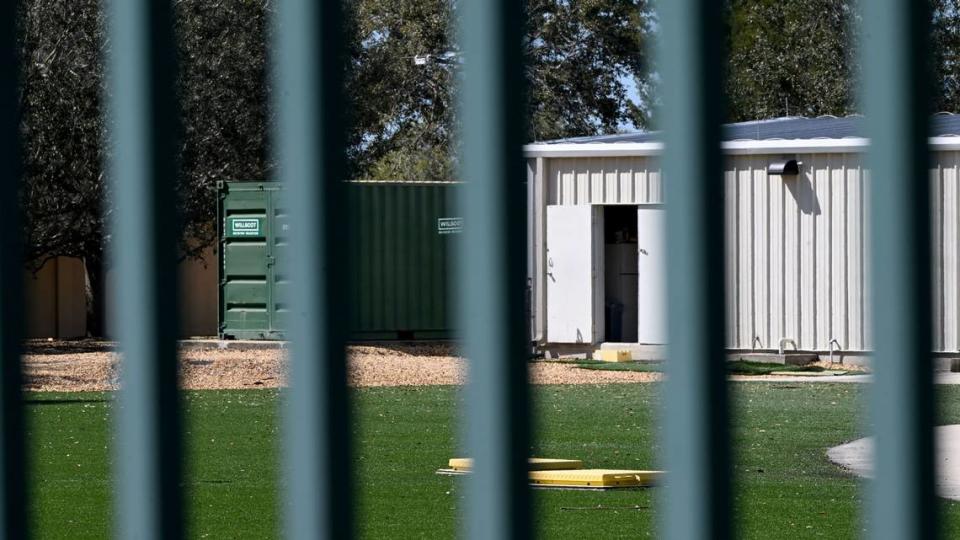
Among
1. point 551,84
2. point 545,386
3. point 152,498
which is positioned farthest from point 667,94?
point 551,84

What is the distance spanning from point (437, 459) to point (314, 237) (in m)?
10.2

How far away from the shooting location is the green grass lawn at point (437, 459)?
8.43 metres

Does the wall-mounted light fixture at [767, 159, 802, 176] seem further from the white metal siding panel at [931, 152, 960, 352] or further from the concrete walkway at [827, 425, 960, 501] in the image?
the concrete walkway at [827, 425, 960, 501]

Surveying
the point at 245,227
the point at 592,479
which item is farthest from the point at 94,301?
the point at 592,479

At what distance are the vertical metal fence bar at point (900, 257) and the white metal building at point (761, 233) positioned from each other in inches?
697

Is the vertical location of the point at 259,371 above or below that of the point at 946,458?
above

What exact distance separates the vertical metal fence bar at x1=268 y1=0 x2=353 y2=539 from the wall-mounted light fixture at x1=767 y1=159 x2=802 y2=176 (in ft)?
62.2

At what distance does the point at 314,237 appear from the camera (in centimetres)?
133

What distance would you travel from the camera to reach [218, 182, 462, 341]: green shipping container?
25.1 metres

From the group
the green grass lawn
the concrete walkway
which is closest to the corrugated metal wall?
the green grass lawn

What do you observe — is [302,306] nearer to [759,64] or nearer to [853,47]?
[853,47]

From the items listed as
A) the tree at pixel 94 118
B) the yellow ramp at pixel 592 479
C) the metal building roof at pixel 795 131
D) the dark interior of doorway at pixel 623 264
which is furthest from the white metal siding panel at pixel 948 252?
the tree at pixel 94 118

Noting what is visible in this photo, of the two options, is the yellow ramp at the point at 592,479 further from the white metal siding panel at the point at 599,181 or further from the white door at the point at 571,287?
the white door at the point at 571,287

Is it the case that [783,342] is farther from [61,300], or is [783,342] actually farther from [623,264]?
[61,300]
